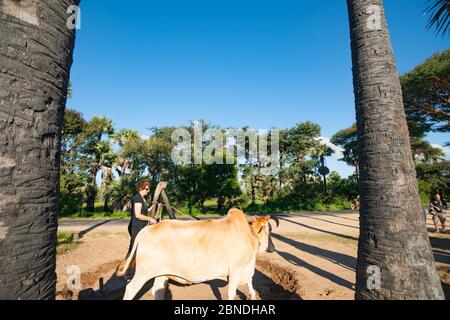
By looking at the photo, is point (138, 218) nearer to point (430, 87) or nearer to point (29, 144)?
point (29, 144)

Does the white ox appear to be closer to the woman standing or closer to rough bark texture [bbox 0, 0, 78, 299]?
the woman standing

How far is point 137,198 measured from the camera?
17.7 feet

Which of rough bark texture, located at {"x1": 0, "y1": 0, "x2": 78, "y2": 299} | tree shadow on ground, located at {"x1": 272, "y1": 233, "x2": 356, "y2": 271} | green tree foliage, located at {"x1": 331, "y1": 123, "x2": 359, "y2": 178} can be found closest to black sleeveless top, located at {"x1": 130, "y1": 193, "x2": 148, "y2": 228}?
rough bark texture, located at {"x1": 0, "y1": 0, "x2": 78, "y2": 299}

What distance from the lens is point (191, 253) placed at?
4.06 meters

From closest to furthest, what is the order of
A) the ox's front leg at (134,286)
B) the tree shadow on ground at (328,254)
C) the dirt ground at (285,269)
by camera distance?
the ox's front leg at (134,286) < the dirt ground at (285,269) < the tree shadow on ground at (328,254)

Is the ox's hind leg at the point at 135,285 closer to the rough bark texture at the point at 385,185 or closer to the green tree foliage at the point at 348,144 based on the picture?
the rough bark texture at the point at 385,185

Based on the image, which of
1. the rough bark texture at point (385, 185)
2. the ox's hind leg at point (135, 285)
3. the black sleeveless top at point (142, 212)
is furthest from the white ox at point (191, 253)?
the rough bark texture at point (385, 185)

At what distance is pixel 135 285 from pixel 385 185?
11.9 ft

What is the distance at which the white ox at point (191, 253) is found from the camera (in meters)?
3.97

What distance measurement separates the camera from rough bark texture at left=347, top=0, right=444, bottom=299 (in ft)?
8.57

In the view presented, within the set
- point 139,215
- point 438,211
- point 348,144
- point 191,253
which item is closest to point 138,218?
point 139,215

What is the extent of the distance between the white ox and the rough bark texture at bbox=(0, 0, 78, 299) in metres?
2.69

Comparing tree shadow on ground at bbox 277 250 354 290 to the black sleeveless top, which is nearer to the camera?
the black sleeveless top

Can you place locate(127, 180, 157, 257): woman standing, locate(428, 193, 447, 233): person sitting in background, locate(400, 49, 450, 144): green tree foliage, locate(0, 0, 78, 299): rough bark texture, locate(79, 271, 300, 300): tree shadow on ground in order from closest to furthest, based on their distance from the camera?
1. locate(0, 0, 78, 299): rough bark texture
2. locate(79, 271, 300, 300): tree shadow on ground
3. locate(127, 180, 157, 257): woman standing
4. locate(428, 193, 447, 233): person sitting in background
5. locate(400, 49, 450, 144): green tree foliage
